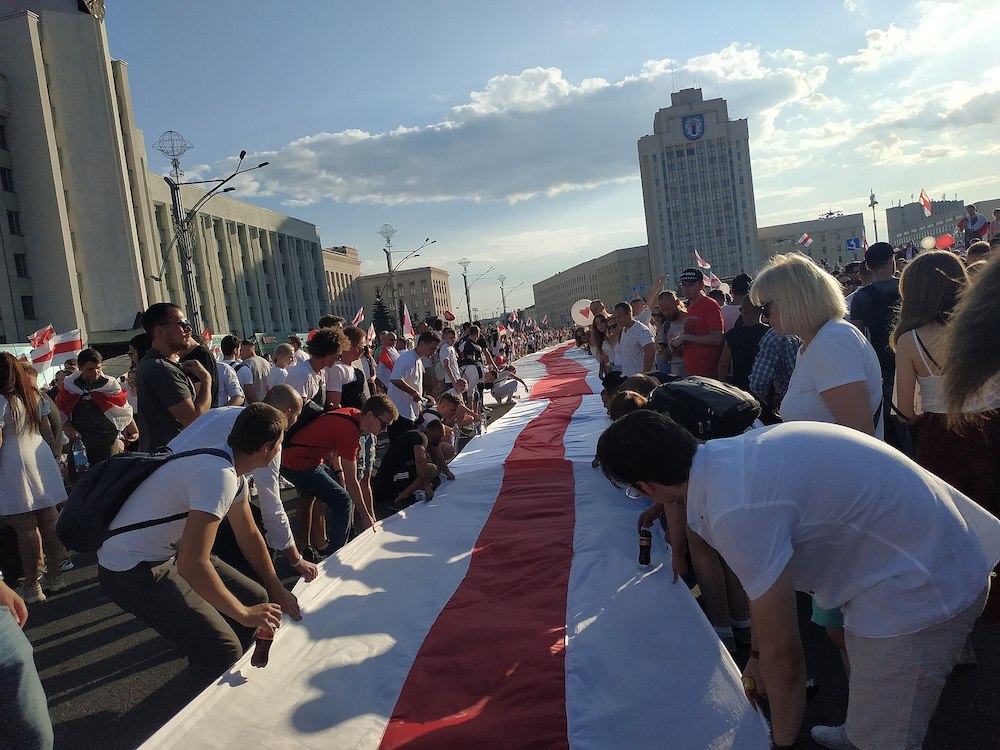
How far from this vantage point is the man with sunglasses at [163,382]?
3.69 meters

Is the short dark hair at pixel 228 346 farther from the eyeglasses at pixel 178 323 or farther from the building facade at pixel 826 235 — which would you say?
the building facade at pixel 826 235

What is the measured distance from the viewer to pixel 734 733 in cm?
201

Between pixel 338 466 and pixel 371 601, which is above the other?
pixel 338 466

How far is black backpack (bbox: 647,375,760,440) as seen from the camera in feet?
9.01

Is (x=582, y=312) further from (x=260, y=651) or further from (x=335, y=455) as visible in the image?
(x=260, y=651)

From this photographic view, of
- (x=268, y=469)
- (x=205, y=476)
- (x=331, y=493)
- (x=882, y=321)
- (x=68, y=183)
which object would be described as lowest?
(x=331, y=493)

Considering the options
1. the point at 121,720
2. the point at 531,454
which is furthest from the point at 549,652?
the point at 531,454

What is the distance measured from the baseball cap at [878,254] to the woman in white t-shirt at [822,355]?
6.59ft

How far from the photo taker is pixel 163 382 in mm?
3693

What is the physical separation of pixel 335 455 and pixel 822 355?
2972 mm

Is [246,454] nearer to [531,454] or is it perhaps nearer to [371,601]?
[371,601]

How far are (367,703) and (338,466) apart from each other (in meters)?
2.09

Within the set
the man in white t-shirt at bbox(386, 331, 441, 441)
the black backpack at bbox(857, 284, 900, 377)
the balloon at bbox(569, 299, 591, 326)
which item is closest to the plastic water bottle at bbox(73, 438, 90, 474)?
the man in white t-shirt at bbox(386, 331, 441, 441)

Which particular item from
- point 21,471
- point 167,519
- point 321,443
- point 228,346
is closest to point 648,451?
point 167,519
